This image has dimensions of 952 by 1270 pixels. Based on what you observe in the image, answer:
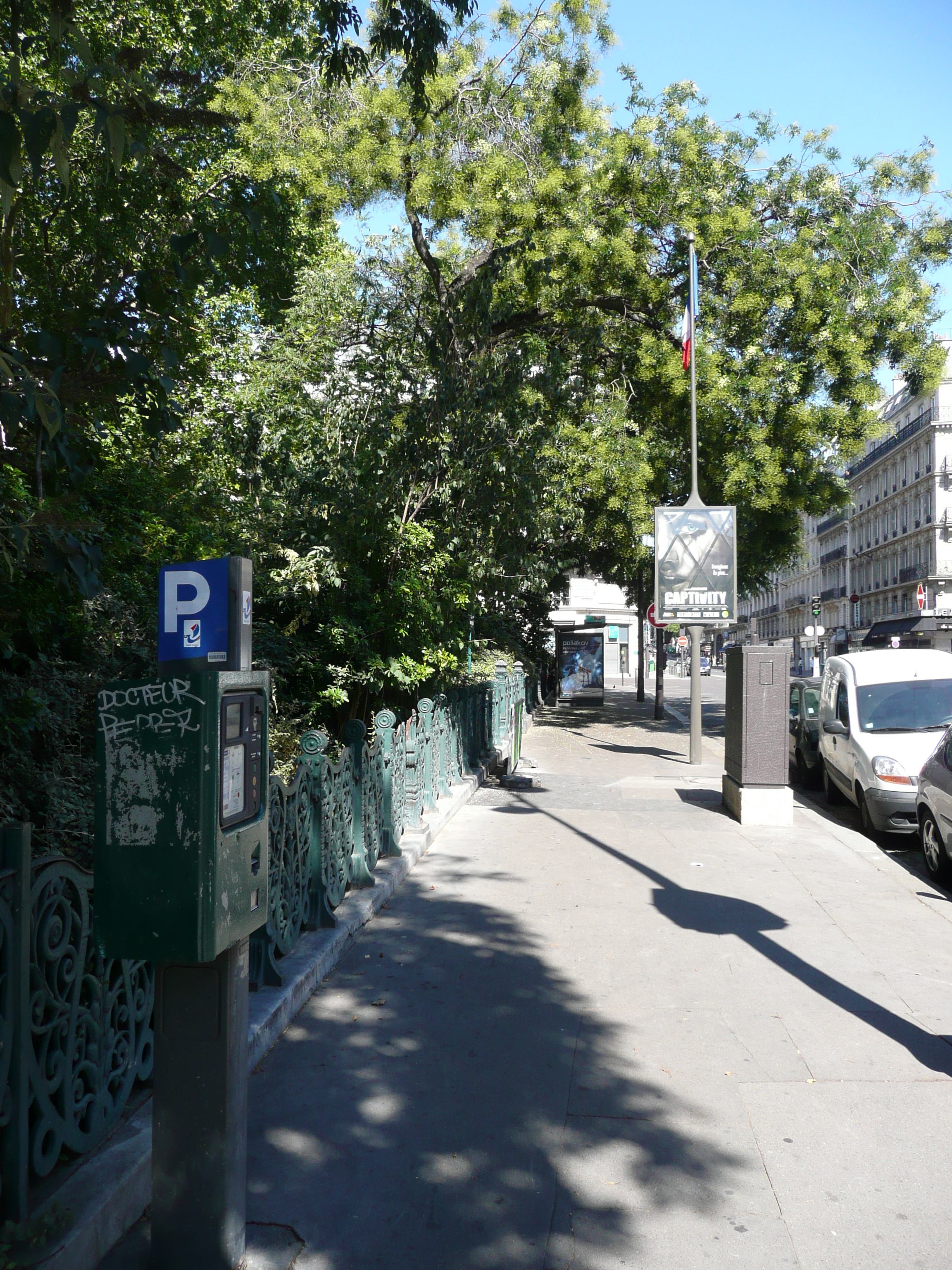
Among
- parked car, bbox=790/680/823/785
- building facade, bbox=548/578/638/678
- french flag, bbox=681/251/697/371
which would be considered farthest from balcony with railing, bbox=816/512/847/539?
parked car, bbox=790/680/823/785

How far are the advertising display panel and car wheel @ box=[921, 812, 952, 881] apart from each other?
73.7 feet

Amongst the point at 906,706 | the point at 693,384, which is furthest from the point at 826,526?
the point at 906,706

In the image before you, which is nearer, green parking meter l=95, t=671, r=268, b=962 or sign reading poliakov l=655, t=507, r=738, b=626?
green parking meter l=95, t=671, r=268, b=962

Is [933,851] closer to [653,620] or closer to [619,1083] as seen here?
[619,1083]

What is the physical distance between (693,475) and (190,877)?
1407cm

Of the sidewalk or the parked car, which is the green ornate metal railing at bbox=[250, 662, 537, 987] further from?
the parked car

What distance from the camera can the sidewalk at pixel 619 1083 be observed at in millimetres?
3061

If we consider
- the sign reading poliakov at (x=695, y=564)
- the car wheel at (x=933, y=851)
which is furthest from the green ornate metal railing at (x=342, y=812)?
the sign reading poliakov at (x=695, y=564)

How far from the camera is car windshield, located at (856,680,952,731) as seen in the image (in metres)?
10.6

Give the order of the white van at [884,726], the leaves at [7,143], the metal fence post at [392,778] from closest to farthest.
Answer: the leaves at [7,143] → the metal fence post at [392,778] → the white van at [884,726]

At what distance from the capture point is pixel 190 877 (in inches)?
104

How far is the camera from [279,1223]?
10.1 feet

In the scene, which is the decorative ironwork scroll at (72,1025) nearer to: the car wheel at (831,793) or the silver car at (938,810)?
the silver car at (938,810)

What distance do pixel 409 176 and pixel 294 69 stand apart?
235 centimetres
